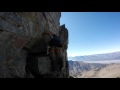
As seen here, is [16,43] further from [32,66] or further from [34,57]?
[32,66]

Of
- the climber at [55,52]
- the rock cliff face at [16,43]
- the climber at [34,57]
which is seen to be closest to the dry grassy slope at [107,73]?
the climber at [55,52]

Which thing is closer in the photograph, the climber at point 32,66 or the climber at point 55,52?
the climber at point 32,66

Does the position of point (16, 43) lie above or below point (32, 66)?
above

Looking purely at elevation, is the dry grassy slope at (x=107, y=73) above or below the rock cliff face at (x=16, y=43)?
below

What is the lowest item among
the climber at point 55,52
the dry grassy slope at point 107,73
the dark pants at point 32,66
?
the dry grassy slope at point 107,73

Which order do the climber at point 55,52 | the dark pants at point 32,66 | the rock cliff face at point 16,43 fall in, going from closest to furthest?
the rock cliff face at point 16,43, the dark pants at point 32,66, the climber at point 55,52

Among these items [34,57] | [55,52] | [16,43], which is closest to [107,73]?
[55,52]

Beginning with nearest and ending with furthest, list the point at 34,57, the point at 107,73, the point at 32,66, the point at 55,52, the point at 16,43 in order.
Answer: the point at 16,43, the point at 32,66, the point at 34,57, the point at 55,52, the point at 107,73

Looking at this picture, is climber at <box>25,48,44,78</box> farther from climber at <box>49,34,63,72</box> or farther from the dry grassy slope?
the dry grassy slope

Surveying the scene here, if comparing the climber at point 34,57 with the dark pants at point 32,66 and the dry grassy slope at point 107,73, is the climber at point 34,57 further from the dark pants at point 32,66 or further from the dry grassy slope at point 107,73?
the dry grassy slope at point 107,73
